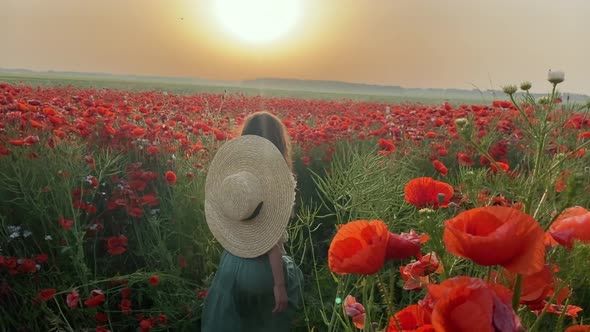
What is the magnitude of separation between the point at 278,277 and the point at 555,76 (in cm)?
150

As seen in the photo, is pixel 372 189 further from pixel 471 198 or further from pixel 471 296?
pixel 471 296

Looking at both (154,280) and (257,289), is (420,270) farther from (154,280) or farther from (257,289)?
(154,280)

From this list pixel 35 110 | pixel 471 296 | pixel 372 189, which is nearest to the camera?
pixel 471 296

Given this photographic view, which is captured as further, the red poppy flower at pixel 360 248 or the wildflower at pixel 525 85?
the wildflower at pixel 525 85

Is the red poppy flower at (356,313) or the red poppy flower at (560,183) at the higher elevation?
the red poppy flower at (560,183)

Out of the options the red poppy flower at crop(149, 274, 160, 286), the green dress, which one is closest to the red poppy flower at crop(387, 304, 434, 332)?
the green dress

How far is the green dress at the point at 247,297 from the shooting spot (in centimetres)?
214

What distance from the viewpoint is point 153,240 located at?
3.04 metres

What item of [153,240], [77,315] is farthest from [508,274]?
[153,240]

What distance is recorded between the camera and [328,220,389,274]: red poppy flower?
674 millimetres

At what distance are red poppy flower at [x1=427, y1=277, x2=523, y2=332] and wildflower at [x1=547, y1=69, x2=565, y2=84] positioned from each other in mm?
372

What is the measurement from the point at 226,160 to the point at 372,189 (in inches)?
38.8

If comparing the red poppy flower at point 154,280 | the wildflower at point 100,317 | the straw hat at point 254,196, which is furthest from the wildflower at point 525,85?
the wildflower at point 100,317

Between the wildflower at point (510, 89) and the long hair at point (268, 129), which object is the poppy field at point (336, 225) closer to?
the wildflower at point (510, 89)
